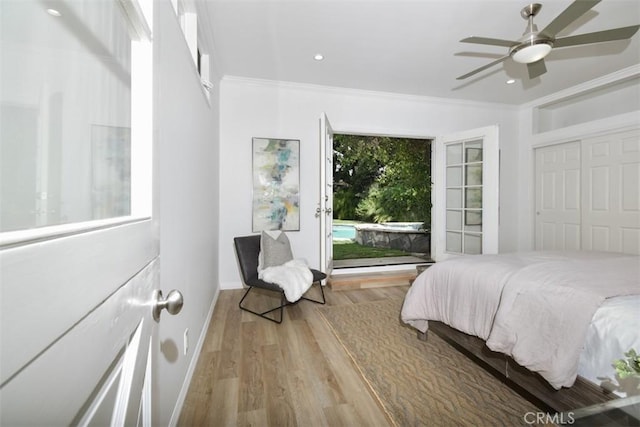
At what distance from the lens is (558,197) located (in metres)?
4.21

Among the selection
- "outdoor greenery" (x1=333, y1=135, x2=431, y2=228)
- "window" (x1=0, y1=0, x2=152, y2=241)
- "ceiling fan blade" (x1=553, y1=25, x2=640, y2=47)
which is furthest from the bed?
"outdoor greenery" (x1=333, y1=135, x2=431, y2=228)

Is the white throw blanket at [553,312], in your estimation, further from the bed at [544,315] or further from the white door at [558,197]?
the white door at [558,197]

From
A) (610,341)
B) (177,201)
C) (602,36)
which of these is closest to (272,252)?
(177,201)

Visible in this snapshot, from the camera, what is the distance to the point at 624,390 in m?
1.13

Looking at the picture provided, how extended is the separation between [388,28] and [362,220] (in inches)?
223

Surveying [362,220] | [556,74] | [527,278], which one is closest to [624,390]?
[527,278]

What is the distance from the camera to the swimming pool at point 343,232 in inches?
287

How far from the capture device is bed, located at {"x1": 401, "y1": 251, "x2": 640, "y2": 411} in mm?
1218

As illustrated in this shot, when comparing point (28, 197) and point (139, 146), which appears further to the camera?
point (139, 146)

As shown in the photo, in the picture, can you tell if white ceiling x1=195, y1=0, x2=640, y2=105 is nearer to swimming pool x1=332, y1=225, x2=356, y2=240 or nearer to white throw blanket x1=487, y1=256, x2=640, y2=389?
white throw blanket x1=487, y1=256, x2=640, y2=389

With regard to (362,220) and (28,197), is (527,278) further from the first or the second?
(362,220)

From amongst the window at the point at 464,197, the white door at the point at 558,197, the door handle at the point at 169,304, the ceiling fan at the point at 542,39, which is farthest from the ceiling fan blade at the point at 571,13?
the white door at the point at 558,197

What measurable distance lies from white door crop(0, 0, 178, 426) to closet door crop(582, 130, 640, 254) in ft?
16.4

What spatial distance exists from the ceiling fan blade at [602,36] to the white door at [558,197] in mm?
2643
